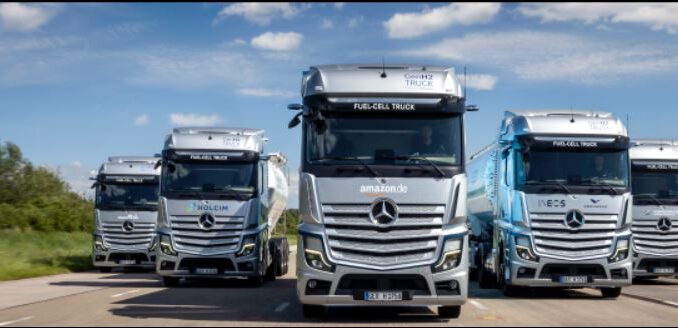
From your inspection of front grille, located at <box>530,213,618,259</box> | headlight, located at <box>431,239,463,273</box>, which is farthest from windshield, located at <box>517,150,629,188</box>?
headlight, located at <box>431,239,463,273</box>

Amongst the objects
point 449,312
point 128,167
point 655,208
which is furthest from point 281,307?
point 128,167

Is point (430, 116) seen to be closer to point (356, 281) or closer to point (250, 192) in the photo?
point (356, 281)

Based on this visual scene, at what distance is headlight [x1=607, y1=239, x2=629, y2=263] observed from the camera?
65.9 feet

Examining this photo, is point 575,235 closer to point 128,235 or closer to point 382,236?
point 382,236

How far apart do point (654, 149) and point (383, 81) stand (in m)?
13.9

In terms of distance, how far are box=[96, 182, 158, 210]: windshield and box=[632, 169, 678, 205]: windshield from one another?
14946 mm

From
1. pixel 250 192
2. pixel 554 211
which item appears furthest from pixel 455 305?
pixel 250 192

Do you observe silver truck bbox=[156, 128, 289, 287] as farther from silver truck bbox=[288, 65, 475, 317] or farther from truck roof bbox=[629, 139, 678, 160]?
truck roof bbox=[629, 139, 678, 160]

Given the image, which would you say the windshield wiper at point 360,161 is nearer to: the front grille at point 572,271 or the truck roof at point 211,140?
the front grille at point 572,271

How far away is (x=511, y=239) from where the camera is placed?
20.8 metres

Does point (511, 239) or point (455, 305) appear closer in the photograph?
point (455, 305)

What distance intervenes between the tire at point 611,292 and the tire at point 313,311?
26.4 ft

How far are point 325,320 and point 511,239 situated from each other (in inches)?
261

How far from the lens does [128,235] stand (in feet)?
107
